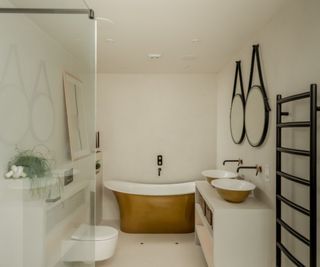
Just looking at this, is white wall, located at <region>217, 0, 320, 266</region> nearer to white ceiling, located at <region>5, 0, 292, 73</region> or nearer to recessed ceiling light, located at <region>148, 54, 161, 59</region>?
white ceiling, located at <region>5, 0, 292, 73</region>

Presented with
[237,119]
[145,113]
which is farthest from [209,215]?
[145,113]

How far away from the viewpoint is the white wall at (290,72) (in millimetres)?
1672

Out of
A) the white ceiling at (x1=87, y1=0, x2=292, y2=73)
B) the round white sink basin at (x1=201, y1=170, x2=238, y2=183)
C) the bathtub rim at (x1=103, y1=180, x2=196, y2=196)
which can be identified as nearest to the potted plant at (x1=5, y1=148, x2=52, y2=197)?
the white ceiling at (x1=87, y1=0, x2=292, y2=73)

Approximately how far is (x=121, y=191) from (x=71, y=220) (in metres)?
1.12

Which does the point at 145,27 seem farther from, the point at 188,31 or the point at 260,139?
the point at 260,139

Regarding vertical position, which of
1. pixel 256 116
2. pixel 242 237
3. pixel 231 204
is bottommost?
pixel 242 237

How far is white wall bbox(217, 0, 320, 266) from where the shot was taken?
5.49 feet

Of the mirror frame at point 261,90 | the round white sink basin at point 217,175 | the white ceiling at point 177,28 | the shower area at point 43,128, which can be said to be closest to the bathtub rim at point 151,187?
the round white sink basin at point 217,175

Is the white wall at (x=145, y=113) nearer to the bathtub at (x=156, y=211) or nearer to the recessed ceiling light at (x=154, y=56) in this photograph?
the bathtub at (x=156, y=211)

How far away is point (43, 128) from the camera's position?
2.41 metres

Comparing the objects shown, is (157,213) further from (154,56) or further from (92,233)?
(154,56)

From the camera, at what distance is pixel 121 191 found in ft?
12.3

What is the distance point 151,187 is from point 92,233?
1.41 meters

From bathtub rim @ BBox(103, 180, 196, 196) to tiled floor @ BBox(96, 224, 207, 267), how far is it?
0.63 metres
